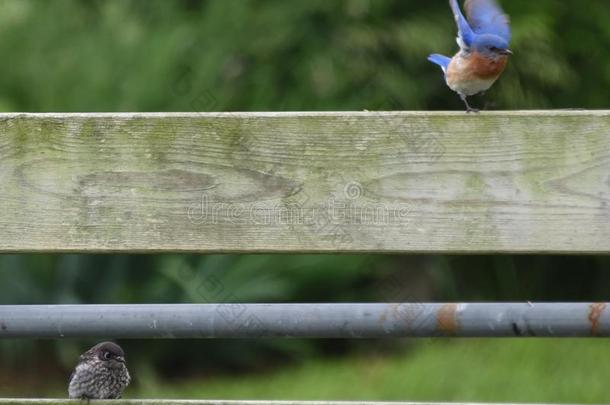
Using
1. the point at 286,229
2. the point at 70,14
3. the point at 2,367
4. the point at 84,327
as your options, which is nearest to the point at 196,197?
the point at 286,229

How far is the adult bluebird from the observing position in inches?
155

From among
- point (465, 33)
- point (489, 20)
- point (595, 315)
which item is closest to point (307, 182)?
point (595, 315)

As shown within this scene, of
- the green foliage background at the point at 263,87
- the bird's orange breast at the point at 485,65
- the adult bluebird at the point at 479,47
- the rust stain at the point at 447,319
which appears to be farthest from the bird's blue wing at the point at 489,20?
the green foliage background at the point at 263,87

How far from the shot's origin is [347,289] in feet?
25.3

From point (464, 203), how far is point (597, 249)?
290mm

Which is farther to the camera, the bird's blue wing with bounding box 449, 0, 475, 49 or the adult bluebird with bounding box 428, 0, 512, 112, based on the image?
the bird's blue wing with bounding box 449, 0, 475, 49

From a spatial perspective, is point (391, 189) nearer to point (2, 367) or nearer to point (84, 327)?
point (84, 327)

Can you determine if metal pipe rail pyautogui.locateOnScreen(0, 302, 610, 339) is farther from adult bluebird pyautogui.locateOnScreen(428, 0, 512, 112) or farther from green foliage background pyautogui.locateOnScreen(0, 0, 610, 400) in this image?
green foliage background pyautogui.locateOnScreen(0, 0, 610, 400)

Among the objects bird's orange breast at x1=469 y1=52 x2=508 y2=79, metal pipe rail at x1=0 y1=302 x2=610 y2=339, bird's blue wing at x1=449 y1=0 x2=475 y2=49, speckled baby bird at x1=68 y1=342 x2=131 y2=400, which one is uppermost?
bird's blue wing at x1=449 y1=0 x2=475 y2=49

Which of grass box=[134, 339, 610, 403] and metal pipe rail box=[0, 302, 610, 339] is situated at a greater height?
metal pipe rail box=[0, 302, 610, 339]

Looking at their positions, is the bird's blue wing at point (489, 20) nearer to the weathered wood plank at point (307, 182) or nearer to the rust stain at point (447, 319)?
the weathered wood plank at point (307, 182)

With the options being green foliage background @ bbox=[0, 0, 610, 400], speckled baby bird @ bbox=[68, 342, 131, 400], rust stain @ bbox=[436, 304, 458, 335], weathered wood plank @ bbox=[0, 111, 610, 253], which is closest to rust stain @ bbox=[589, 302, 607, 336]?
weathered wood plank @ bbox=[0, 111, 610, 253]

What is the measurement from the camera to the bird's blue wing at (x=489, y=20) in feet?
12.6

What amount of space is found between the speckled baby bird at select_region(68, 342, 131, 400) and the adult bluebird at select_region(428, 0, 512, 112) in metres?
1.69
